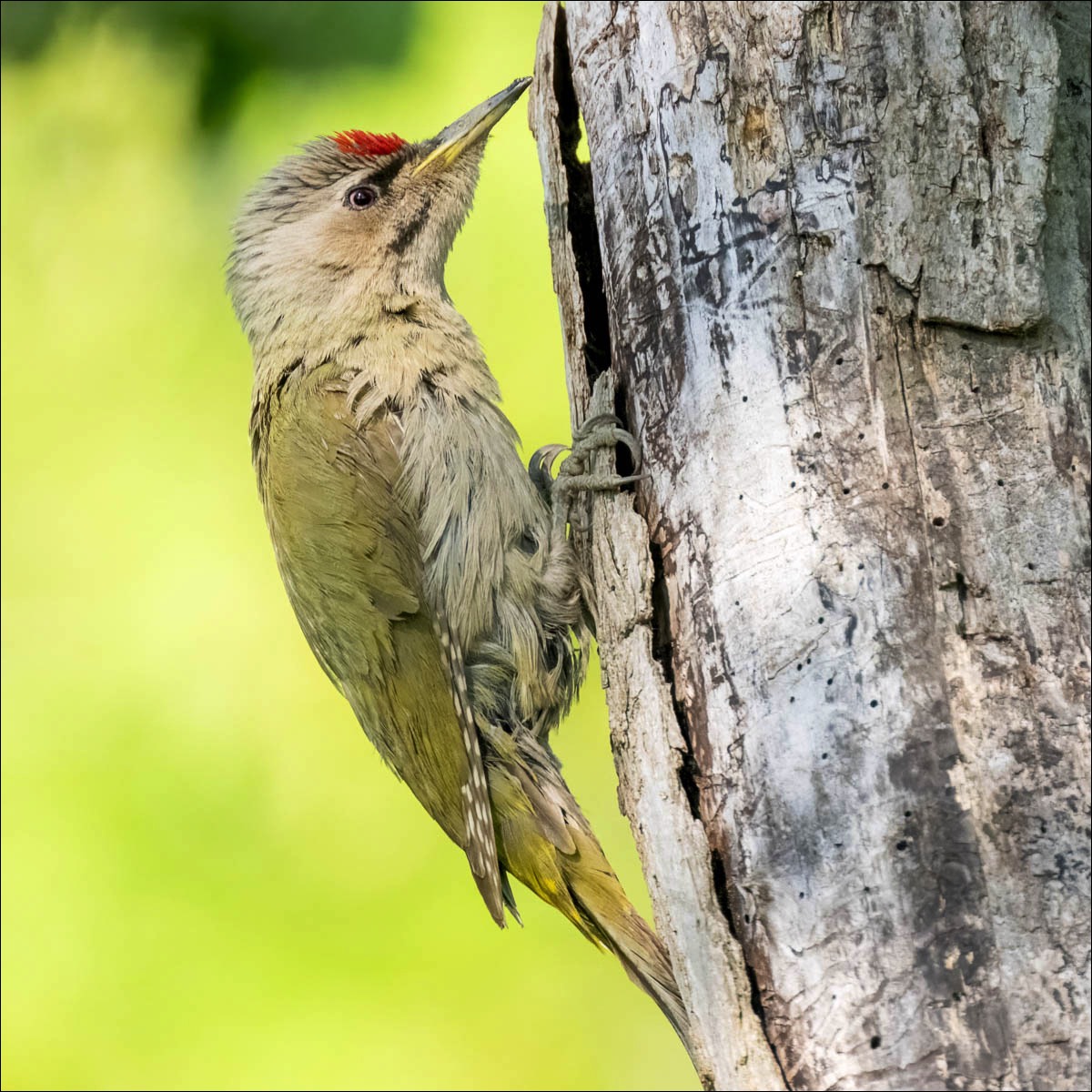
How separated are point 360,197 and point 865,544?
7.83ft

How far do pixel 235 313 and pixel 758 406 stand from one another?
8.07 feet

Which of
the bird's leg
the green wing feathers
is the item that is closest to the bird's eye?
the green wing feathers

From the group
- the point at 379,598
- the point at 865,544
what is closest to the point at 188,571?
the point at 379,598

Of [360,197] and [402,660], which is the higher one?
[360,197]

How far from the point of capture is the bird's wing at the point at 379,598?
306 cm

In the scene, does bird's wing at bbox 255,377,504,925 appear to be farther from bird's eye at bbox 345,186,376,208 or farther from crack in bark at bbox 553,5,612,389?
crack in bark at bbox 553,5,612,389

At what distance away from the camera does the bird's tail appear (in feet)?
8.65

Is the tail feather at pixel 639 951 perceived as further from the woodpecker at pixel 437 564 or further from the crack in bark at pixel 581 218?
the crack in bark at pixel 581 218

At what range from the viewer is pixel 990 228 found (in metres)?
1.74

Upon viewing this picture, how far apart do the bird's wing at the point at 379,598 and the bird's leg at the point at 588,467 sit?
0.43 m

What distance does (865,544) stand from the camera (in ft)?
5.66

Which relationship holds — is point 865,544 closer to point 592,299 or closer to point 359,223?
point 592,299

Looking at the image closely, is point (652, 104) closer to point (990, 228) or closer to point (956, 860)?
point (990, 228)

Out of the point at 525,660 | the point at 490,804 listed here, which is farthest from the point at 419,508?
the point at 490,804
